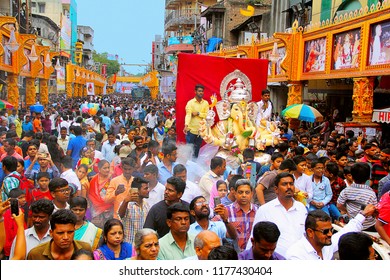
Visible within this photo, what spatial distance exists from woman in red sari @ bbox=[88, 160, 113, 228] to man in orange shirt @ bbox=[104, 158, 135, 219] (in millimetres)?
110

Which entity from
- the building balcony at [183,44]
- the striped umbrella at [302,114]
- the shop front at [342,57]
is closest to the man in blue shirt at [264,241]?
the shop front at [342,57]

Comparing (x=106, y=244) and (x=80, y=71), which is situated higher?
(x=80, y=71)

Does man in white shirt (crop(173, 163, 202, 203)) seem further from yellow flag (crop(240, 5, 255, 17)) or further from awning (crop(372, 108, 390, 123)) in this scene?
yellow flag (crop(240, 5, 255, 17))

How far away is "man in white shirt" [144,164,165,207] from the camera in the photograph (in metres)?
5.95

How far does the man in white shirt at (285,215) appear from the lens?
4656 mm

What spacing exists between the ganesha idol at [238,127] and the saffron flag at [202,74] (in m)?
0.99

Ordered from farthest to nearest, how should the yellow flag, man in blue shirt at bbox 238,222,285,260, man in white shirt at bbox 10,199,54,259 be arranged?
the yellow flag, man in white shirt at bbox 10,199,54,259, man in blue shirt at bbox 238,222,285,260

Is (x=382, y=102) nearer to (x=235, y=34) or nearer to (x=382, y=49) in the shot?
(x=382, y=49)

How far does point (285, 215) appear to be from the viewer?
189 inches

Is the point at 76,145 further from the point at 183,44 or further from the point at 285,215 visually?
the point at 183,44

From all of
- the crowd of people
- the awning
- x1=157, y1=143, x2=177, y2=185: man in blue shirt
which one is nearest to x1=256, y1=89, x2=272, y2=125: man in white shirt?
the crowd of people
